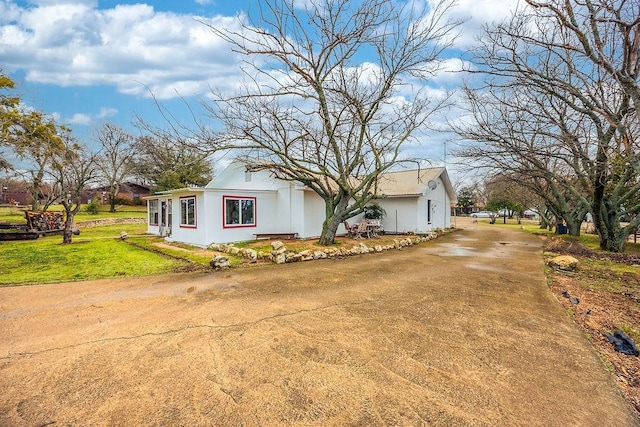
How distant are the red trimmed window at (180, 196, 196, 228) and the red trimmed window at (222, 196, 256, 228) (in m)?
1.34

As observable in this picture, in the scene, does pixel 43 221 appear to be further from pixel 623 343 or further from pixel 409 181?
pixel 623 343

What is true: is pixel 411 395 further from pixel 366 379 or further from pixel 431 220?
pixel 431 220

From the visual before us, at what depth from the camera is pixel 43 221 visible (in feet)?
56.1

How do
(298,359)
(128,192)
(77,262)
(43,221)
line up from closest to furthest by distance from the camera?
(298,359), (77,262), (43,221), (128,192)

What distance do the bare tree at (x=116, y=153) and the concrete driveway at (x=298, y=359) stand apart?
2884 centimetres

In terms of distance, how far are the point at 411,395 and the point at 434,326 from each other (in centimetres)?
183

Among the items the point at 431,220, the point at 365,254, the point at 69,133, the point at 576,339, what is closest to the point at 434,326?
the point at 576,339

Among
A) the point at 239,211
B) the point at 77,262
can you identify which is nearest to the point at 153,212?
the point at 239,211

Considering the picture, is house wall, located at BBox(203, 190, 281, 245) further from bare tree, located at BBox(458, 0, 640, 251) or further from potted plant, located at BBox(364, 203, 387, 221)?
bare tree, located at BBox(458, 0, 640, 251)

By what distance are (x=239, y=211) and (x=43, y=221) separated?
12.5m

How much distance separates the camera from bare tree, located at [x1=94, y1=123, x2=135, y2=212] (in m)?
30.0

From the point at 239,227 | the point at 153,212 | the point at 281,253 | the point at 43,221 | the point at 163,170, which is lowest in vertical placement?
the point at 281,253

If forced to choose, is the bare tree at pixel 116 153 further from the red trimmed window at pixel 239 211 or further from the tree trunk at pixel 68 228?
the red trimmed window at pixel 239 211

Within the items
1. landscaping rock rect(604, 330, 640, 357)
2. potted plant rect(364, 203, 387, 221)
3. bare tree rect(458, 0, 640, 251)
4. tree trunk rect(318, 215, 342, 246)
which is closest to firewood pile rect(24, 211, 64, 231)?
tree trunk rect(318, 215, 342, 246)
